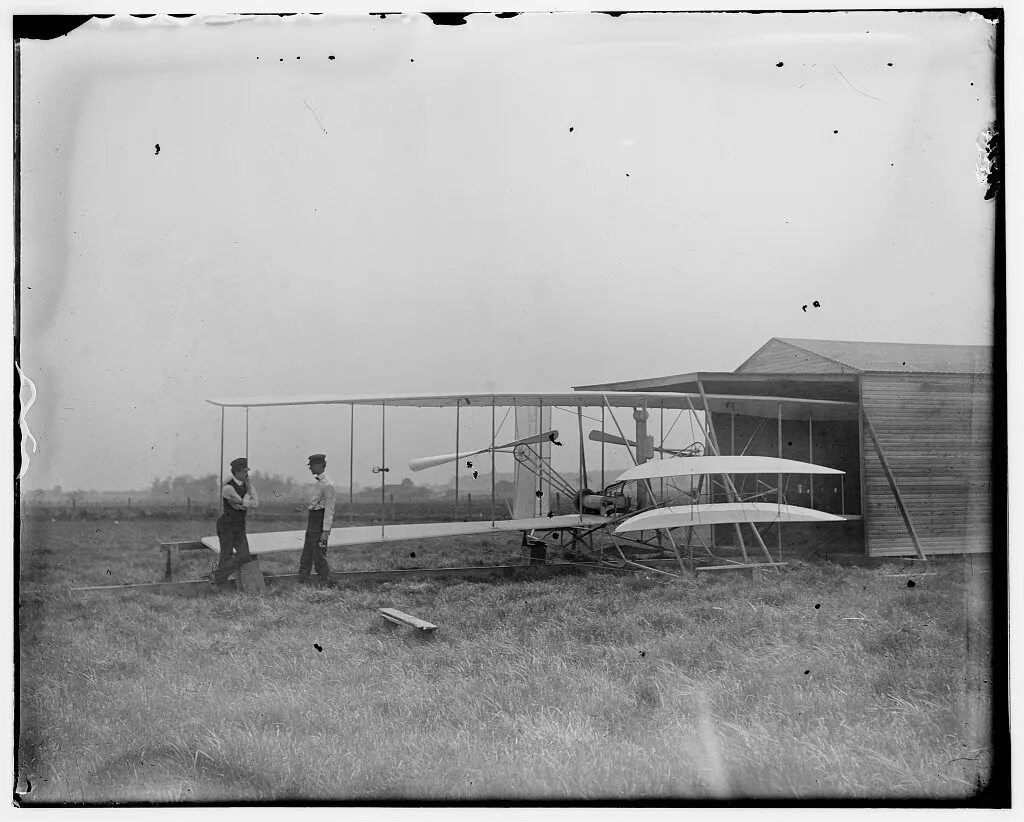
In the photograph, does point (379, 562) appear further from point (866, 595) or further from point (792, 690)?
point (866, 595)

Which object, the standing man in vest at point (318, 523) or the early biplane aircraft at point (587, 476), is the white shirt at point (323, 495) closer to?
the standing man in vest at point (318, 523)

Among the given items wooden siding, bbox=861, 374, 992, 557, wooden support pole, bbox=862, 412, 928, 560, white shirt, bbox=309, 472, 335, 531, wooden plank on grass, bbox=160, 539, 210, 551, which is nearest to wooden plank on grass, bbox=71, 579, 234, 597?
wooden plank on grass, bbox=160, 539, 210, 551

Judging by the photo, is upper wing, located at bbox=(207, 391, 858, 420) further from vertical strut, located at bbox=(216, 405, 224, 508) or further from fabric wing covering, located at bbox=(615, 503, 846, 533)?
fabric wing covering, located at bbox=(615, 503, 846, 533)

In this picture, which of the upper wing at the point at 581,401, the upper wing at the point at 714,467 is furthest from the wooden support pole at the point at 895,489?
the upper wing at the point at 581,401

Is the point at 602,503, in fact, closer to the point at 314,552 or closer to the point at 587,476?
the point at 587,476

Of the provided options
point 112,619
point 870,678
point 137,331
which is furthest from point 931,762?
point 137,331

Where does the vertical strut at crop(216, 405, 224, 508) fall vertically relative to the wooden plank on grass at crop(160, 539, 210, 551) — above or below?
above

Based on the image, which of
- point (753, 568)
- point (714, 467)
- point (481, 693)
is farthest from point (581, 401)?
point (481, 693)
